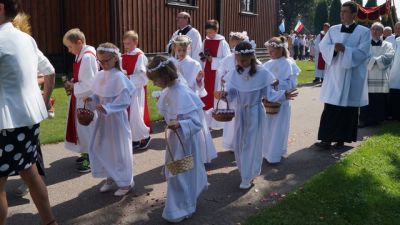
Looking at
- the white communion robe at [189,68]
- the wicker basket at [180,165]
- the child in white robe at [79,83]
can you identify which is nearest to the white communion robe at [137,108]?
the white communion robe at [189,68]

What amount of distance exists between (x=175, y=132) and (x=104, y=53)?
146 centimetres

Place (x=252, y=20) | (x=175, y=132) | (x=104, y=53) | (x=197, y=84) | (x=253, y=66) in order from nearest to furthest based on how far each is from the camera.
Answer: (x=175, y=132)
(x=104, y=53)
(x=253, y=66)
(x=197, y=84)
(x=252, y=20)

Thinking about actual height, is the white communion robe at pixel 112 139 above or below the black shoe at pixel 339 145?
above

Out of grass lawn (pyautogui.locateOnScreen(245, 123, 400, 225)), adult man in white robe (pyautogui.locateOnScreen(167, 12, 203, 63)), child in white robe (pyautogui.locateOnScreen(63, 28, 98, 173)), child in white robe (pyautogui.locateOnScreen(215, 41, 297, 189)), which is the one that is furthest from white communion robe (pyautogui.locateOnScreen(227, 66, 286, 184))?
adult man in white robe (pyautogui.locateOnScreen(167, 12, 203, 63))

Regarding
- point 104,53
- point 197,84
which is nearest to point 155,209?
point 104,53

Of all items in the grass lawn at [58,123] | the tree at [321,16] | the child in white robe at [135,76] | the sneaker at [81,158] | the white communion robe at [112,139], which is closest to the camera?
the white communion robe at [112,139]

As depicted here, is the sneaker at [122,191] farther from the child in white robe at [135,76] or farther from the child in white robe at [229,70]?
the child in white robe at [135,76]

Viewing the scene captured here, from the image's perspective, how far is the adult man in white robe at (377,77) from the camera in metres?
9.59

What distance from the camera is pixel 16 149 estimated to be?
357 centimetres

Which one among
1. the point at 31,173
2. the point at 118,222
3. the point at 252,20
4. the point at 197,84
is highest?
the point at 252,20

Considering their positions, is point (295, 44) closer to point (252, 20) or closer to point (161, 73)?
point (252, 20)

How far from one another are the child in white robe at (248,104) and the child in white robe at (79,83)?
66.4 inches

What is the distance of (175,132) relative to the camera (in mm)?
4457

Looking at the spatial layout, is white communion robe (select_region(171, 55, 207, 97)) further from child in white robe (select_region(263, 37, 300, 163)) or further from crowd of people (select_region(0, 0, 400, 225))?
child in white robe (select_region(263, 37, 300, 163))
